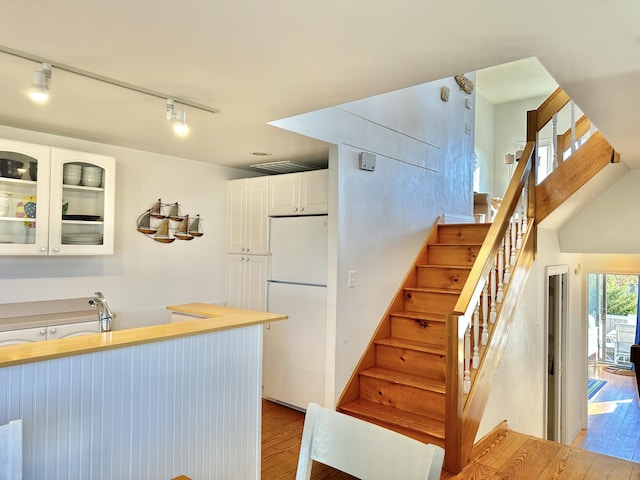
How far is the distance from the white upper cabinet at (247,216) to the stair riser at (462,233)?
73.2 inches

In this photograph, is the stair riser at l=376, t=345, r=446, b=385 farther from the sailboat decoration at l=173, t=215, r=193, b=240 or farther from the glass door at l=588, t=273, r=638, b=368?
the glass door at l=588, t=273, r=638, b=368

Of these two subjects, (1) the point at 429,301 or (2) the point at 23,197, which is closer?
(2) the point at 23,197

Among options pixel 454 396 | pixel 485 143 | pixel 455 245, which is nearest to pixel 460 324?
pixel 454 396

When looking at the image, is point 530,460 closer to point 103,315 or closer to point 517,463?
point 517,463

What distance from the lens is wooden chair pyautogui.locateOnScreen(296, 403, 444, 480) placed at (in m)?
1.16

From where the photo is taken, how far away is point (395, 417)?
3117 millimetres

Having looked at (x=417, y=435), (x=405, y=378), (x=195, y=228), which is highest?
(x=195, y=228)

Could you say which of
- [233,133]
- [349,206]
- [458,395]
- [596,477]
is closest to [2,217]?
[233,133]

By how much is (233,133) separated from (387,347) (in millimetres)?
2112

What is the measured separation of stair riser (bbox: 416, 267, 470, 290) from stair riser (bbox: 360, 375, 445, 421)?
111 centimetres

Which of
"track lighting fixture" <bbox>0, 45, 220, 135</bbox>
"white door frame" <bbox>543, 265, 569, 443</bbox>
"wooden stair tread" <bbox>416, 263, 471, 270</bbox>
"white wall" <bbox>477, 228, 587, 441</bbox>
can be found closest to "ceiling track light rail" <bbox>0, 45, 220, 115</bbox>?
"track lighting fixture" <bbox>0, 45, 220, 135</bbox>

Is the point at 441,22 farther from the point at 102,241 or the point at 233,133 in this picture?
the point at 102,241

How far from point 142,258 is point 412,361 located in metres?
2.43

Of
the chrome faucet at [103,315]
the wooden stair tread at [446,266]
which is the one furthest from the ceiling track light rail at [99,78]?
the wooden stair tread at [446,266]
